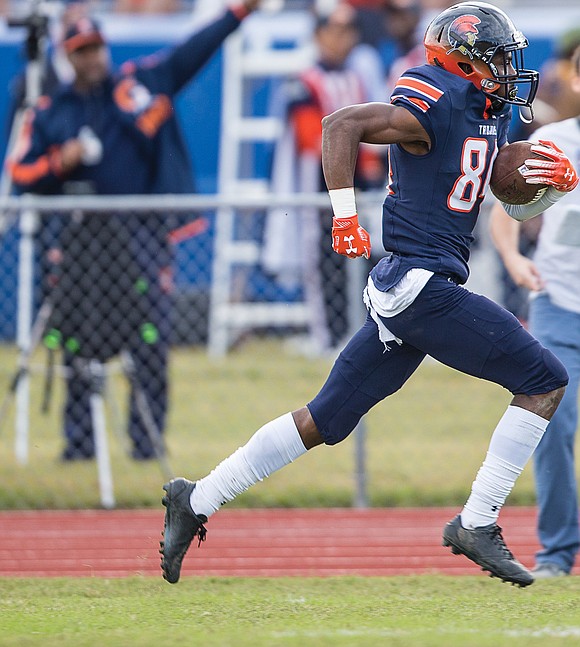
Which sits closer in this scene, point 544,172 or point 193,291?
point 544,172

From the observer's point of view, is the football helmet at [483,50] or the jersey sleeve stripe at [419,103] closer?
the jersey sleeve stripe at [419,103]

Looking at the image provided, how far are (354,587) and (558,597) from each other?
31.8 inches

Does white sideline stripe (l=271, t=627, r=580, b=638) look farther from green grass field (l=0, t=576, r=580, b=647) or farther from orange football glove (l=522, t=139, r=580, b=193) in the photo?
orange football glove (l=522, t=139, r=580, b=193)

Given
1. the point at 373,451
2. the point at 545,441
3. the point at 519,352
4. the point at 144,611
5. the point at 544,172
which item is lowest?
the point at 373,451

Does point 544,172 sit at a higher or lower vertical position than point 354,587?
higher

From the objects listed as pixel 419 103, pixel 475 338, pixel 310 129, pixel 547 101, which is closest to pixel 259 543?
pixel 475 338

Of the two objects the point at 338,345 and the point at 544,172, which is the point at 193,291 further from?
the point at 544,172

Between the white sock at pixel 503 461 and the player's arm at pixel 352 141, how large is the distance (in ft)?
2.41

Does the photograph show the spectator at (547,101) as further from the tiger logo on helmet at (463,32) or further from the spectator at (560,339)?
the tiger logo on helmet at (463,32)

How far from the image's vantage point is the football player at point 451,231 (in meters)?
4.16

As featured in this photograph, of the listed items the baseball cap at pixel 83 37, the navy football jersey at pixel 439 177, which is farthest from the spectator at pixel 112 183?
the navy football jersey at pixel 439 177

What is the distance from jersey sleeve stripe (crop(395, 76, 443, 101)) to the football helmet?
159 millimetres

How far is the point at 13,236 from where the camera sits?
820 centimetres

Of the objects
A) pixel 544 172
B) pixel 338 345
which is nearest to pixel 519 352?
pixel 544 172
